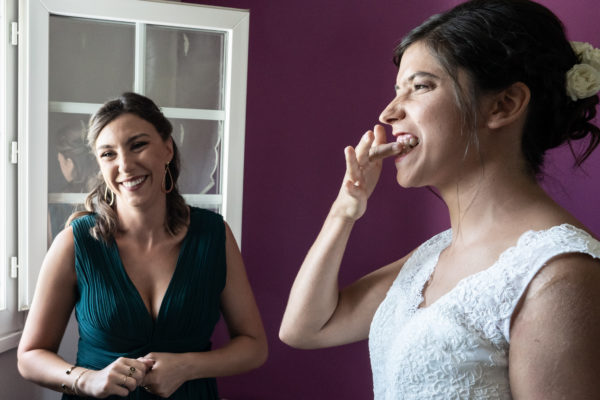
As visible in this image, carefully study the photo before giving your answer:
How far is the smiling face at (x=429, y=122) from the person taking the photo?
3.20ft

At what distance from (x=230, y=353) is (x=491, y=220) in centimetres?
102

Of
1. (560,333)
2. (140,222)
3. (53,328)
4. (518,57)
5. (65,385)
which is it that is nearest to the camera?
(560,333)

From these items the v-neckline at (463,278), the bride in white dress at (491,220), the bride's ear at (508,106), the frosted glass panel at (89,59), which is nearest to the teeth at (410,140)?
the bride in white dress at (491,220)

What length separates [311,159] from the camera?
8.21ft

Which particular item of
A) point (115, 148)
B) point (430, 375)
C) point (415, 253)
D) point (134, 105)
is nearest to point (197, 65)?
point (134, 105)

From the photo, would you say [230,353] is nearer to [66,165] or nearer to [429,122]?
[66,165]

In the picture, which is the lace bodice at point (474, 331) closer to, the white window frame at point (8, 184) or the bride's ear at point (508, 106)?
the bride's ear at point (508, 106)

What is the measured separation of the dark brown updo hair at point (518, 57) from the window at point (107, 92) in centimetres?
114

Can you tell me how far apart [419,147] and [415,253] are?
0.92 ft

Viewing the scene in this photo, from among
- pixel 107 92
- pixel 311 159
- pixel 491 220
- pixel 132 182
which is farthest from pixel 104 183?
pixel 491 220

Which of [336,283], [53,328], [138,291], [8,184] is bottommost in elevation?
[53,328]

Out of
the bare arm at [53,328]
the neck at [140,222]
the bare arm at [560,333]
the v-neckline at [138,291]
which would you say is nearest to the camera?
the bare arm at [560,333]

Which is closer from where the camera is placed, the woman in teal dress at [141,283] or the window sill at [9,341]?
the woman in teal dress at [141,283]

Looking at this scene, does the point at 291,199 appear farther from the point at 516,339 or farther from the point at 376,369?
the point at 516,339
